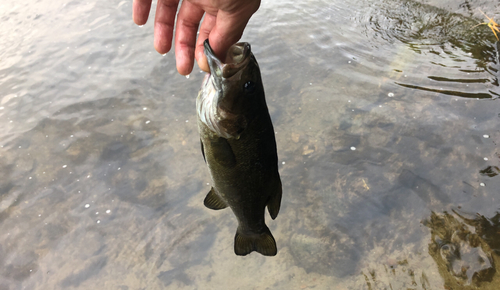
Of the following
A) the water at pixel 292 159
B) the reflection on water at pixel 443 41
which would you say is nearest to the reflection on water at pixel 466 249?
the water at pixel 292 159

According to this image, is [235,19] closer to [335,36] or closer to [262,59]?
[262,59]

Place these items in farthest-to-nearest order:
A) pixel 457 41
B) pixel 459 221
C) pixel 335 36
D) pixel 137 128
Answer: pixel 335 36 → pixel 457 41 → pixel 137 128 → pixel 459 221

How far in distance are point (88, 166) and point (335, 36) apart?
192 inches

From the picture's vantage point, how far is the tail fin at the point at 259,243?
7.82 feet

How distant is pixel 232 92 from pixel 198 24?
0.83m

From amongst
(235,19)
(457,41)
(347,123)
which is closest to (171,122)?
(347,123)

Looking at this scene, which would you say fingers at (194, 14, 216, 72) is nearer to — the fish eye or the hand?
the hand

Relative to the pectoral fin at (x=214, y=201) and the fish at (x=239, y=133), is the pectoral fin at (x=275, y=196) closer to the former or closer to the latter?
the fish at (x=239, y=133)

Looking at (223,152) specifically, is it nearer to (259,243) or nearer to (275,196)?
(275,196)

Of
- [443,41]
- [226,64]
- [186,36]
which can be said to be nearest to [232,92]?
[226,64]

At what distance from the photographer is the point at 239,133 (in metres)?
1.84

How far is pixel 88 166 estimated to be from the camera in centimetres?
461

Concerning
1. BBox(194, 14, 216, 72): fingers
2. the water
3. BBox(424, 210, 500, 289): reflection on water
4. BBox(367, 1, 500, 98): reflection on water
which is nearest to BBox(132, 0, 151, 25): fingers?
BBox(194, 14, 216, 72): fingers

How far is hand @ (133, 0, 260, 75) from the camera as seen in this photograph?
178 cm
